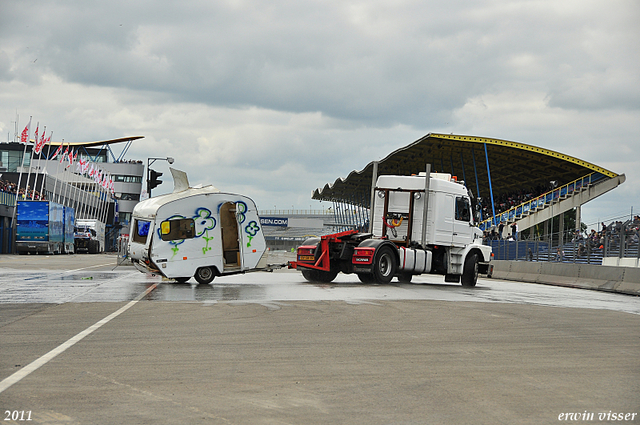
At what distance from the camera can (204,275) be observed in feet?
66.2

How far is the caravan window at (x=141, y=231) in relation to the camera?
19.7 meters

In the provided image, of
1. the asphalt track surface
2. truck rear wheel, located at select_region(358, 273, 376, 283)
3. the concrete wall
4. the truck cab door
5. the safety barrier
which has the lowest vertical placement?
the asphalt track surface

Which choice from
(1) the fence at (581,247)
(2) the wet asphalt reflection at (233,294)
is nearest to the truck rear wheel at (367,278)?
(2) the wet asphalt reflection at (233,294)

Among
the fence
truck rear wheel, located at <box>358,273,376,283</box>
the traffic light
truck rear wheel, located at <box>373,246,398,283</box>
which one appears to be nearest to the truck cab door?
truck rear wheel, located at <box>373,246,398,283</box>

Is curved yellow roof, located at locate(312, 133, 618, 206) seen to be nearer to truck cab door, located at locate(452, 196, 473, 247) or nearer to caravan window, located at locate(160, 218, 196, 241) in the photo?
truck cab door, located at locate(452, 196, 473, 247)

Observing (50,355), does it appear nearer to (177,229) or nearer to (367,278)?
(177,229)

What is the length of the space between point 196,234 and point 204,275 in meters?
1.30

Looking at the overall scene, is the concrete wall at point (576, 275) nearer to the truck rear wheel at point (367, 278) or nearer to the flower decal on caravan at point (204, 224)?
the truck rear wheel at point (367, 278)

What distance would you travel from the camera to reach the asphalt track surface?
18.4 feet

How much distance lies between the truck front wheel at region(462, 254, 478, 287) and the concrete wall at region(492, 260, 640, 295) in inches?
159

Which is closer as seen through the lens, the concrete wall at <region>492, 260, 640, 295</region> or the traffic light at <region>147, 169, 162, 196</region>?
the concrete wall at <region>492, 260, 640, 295</region>

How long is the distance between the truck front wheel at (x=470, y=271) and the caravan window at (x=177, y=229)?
869 centimetres

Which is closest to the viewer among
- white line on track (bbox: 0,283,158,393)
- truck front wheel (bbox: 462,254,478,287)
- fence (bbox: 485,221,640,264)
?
white line on track (bbox: 0,283,158,393)

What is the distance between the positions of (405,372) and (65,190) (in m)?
86.0
